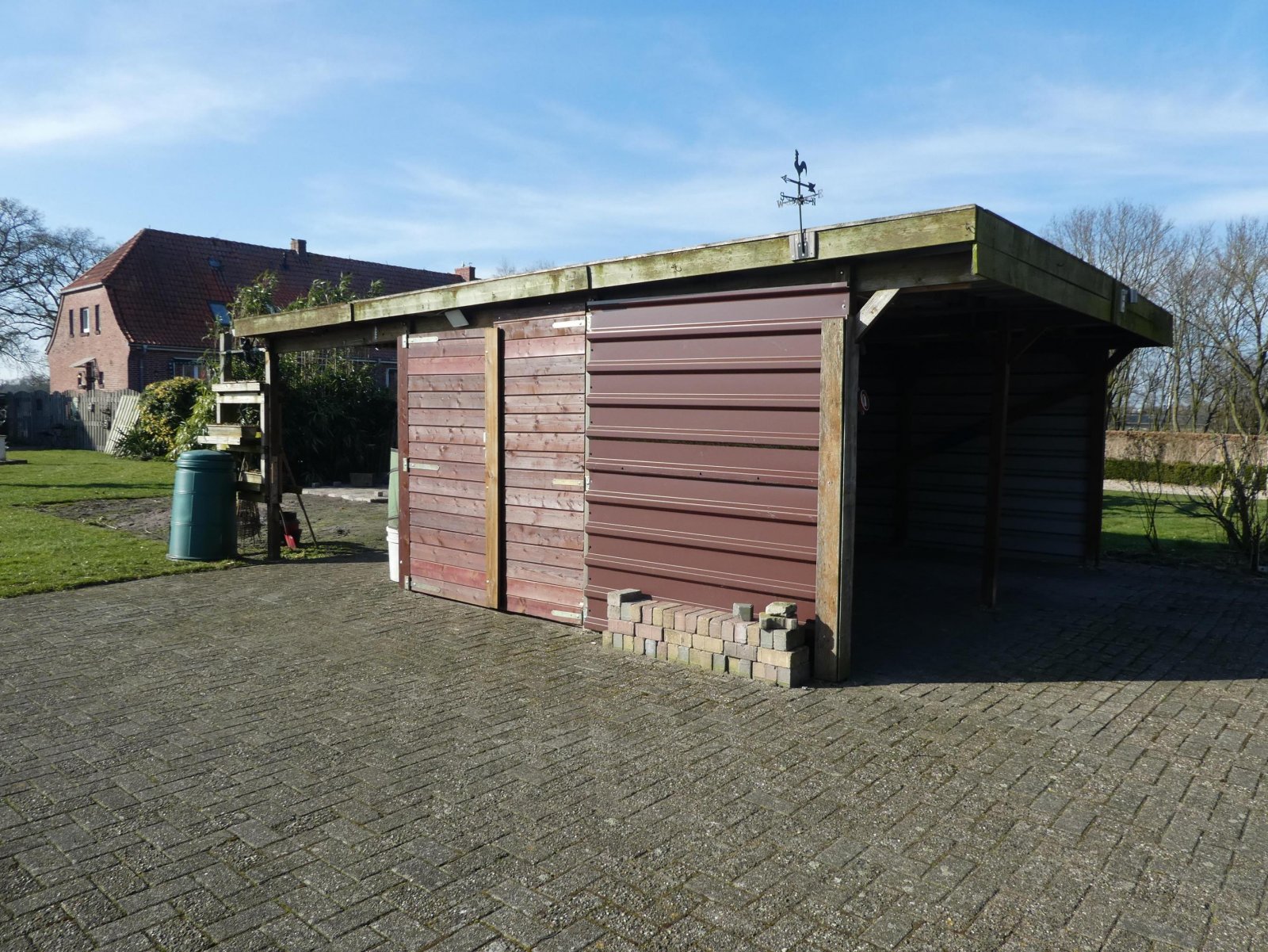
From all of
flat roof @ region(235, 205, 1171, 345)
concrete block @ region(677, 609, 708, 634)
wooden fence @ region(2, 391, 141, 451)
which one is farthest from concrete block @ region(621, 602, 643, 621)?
wooden fence @ region(2, 391, 141, 451)

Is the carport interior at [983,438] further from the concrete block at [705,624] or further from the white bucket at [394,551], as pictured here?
the white bucket at [394,551]

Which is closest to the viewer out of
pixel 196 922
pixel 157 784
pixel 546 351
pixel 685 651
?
pixel 196 922

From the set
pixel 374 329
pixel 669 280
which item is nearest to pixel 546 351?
pixel 669 280

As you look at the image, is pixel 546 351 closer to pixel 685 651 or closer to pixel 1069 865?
pixel 685 651

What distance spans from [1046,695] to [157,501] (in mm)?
14521

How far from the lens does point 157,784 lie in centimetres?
390

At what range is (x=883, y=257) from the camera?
527 centimetres

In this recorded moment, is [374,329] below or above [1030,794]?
above

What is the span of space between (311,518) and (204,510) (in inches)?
164

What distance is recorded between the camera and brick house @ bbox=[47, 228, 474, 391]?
30.9 metres


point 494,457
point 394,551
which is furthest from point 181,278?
point 494,457

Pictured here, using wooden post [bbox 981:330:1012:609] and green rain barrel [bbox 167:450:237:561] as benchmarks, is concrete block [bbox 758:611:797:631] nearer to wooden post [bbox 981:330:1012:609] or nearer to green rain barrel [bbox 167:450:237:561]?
wooden post [bbox 981:330:1012:609]

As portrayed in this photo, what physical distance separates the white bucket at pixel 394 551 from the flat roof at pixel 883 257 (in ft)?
6.62

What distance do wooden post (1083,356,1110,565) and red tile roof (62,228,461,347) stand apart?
87.4ft
